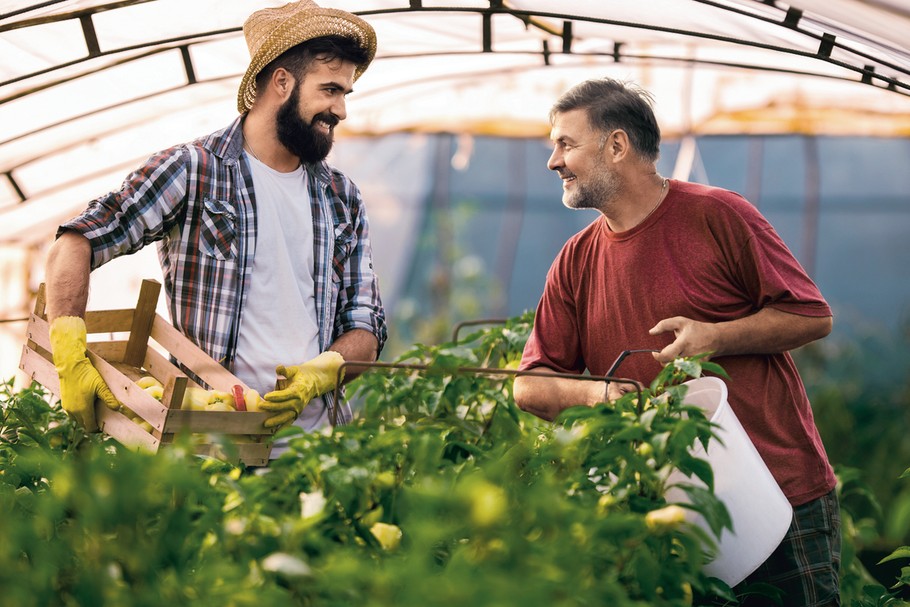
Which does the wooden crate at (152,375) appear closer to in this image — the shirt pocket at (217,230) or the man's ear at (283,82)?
the shirt pocket at (217,230)

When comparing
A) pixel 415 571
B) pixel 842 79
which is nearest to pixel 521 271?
A: pixel 842 79

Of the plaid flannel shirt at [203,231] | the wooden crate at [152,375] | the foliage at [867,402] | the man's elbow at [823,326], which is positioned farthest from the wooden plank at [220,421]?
the foliage at [867,402]

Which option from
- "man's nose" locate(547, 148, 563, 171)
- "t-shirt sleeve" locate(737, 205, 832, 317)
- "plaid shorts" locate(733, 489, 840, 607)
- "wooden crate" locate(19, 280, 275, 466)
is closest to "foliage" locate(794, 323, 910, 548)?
"plaid shorts" locate(733, 489, 840, 607)

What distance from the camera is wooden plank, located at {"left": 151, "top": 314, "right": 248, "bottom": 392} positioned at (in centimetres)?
231

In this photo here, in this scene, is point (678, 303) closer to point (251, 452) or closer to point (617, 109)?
point (617, 109)

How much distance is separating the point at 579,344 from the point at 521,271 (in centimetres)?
615

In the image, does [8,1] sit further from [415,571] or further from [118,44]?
[415,571]

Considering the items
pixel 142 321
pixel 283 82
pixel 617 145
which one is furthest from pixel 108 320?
pixel 617 145

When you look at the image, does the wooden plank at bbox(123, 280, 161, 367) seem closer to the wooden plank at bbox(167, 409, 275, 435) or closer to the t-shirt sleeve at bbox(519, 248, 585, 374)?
the wooden plank at bbox(167, 409, 275, 435)

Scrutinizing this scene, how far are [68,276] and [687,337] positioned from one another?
1.40 m

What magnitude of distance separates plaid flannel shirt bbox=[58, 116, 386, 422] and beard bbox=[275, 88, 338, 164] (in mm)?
113

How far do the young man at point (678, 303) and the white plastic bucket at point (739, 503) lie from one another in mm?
353

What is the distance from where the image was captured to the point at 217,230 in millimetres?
2541

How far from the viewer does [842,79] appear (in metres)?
3.54
